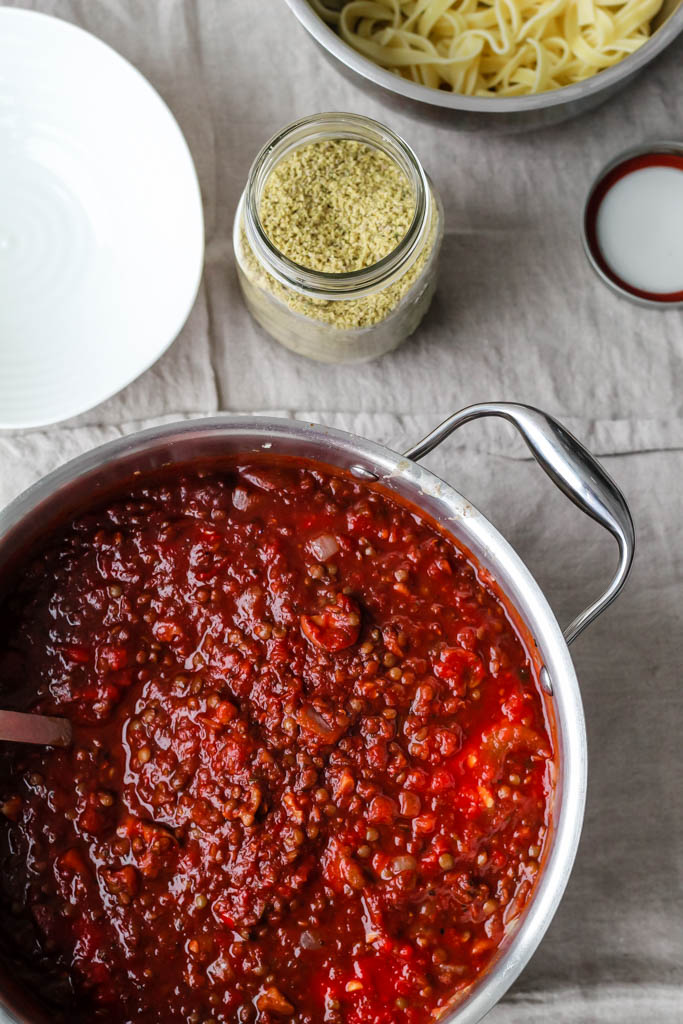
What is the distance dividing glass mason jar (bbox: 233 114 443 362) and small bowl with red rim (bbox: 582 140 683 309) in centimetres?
60

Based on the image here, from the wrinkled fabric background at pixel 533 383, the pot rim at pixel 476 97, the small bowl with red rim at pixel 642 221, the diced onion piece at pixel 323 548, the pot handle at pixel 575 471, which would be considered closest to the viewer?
the pot handle at pixel 575 471

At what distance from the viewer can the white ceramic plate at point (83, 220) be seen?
3006mm

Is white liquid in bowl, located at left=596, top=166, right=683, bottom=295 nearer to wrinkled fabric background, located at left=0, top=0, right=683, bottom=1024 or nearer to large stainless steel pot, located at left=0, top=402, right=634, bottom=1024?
wrinkled fabric background, located at left=0, top=0, right=683, bottom=1024

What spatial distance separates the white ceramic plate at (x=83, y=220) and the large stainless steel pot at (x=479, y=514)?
0.57m

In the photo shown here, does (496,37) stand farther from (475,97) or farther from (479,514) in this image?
(479,514)

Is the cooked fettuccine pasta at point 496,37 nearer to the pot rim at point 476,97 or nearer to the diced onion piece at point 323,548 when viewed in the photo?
the pot rim at point 476,97

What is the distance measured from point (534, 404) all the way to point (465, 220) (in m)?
0.63

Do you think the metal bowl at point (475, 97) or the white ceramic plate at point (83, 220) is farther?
the white ceramic plate at point (83, 220)

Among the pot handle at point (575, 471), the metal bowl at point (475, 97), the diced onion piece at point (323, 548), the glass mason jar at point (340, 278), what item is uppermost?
the metal bowl at point (475, 97)

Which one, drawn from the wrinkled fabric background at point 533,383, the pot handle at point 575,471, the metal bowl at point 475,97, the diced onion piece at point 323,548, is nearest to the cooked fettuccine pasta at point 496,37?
the wrinkled fabric background at point 533,383

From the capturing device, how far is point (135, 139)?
310 cm

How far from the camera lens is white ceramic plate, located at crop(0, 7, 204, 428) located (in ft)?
9.86

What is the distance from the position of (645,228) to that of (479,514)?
4.30ft

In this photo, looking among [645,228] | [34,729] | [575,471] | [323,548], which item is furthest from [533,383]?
[34,729]
